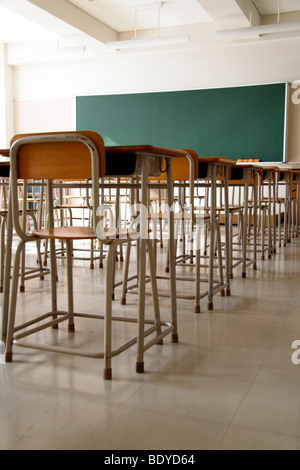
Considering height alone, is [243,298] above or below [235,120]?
below

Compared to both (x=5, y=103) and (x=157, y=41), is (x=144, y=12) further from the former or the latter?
(x=5, y=103)

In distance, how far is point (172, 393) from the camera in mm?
1562

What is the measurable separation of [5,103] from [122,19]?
9.76ft

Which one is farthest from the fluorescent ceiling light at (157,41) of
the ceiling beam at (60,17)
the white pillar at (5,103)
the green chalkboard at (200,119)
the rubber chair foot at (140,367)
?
the rubber chair foot at (140,367)

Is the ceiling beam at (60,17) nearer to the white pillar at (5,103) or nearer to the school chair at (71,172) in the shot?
the white pillar at (5,103)

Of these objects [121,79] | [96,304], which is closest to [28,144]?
[96,304]

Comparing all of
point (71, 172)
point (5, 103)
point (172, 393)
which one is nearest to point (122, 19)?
point (5, 103)

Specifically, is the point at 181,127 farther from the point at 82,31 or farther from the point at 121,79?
the point at 82,31

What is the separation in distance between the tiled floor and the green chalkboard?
5.73 m

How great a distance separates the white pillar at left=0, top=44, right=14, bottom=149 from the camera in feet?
29.8

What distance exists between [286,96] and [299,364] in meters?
6.52

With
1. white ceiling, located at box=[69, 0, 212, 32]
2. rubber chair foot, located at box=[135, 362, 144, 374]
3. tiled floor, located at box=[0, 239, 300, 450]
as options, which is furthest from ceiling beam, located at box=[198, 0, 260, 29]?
rubber chair foot, located at box=[135, 362, 144, 374]

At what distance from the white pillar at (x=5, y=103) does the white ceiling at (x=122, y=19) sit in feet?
1.83

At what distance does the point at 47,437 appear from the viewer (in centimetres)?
127
